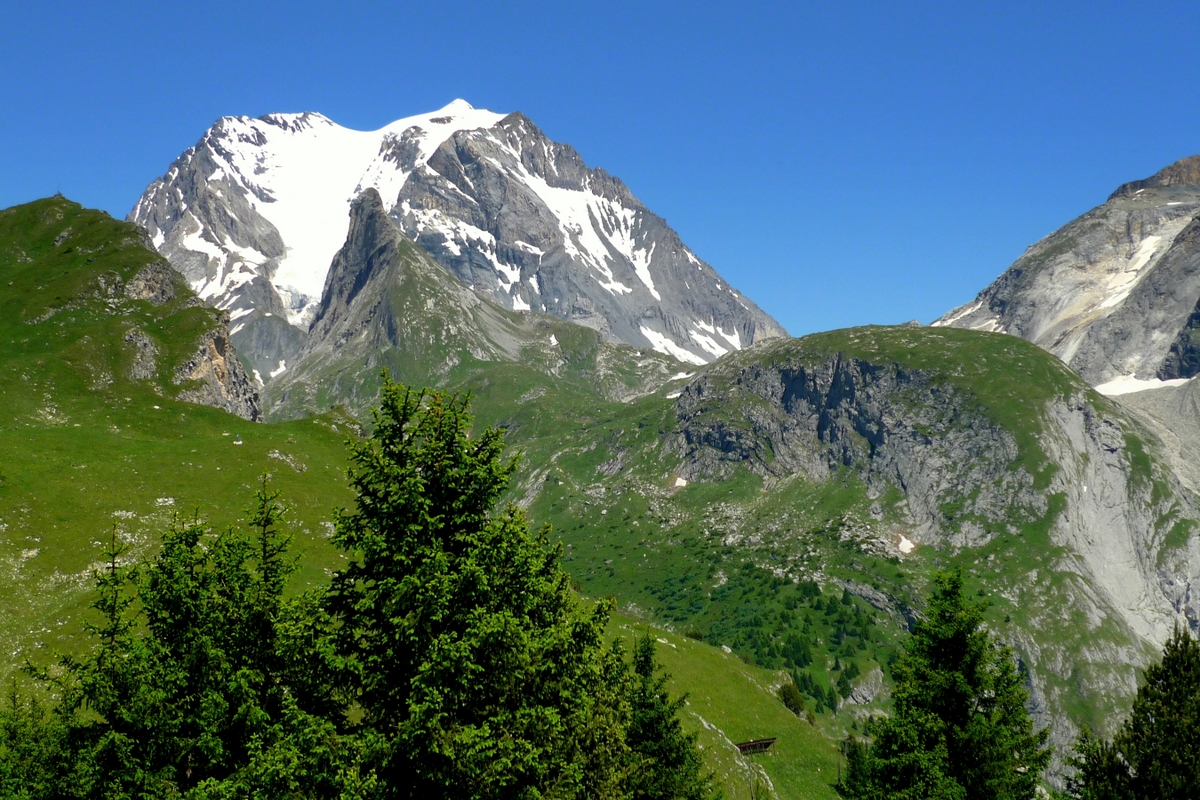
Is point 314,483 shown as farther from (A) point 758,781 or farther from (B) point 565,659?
(B) point 565,659

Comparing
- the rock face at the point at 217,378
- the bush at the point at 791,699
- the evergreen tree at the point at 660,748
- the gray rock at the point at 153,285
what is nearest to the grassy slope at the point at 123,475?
the rock face at the point at 217,378

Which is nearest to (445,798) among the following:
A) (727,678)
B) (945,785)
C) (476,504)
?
(476,504)

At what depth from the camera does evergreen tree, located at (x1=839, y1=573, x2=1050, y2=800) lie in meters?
32.9

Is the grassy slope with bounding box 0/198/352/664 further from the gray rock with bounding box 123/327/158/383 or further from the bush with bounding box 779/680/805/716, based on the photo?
the bush with bounding box 779/680/805/716

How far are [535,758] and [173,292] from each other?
132 m

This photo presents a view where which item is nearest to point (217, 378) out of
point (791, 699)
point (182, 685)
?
point (791, 699)

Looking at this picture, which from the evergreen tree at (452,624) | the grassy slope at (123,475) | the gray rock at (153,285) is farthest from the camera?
the gray rock at (153,285)

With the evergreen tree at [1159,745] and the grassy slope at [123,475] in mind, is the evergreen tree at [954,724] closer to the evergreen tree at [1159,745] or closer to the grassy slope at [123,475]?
the evergreen tree at [1159,745]

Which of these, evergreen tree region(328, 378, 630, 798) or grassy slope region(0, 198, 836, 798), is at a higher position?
grassy slope region(0, 198, 836, 798)

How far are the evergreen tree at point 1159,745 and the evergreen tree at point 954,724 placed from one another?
216cm

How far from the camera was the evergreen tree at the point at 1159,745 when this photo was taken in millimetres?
31750

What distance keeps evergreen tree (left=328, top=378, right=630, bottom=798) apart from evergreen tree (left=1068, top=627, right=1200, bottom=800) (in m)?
24.9

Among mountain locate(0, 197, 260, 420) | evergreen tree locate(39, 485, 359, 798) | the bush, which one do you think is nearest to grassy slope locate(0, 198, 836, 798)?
mountain locate(0, 197, 260, 420)

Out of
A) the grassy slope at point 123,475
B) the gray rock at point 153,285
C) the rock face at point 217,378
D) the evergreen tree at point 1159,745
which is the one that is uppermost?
the gray rock at point 153,285
